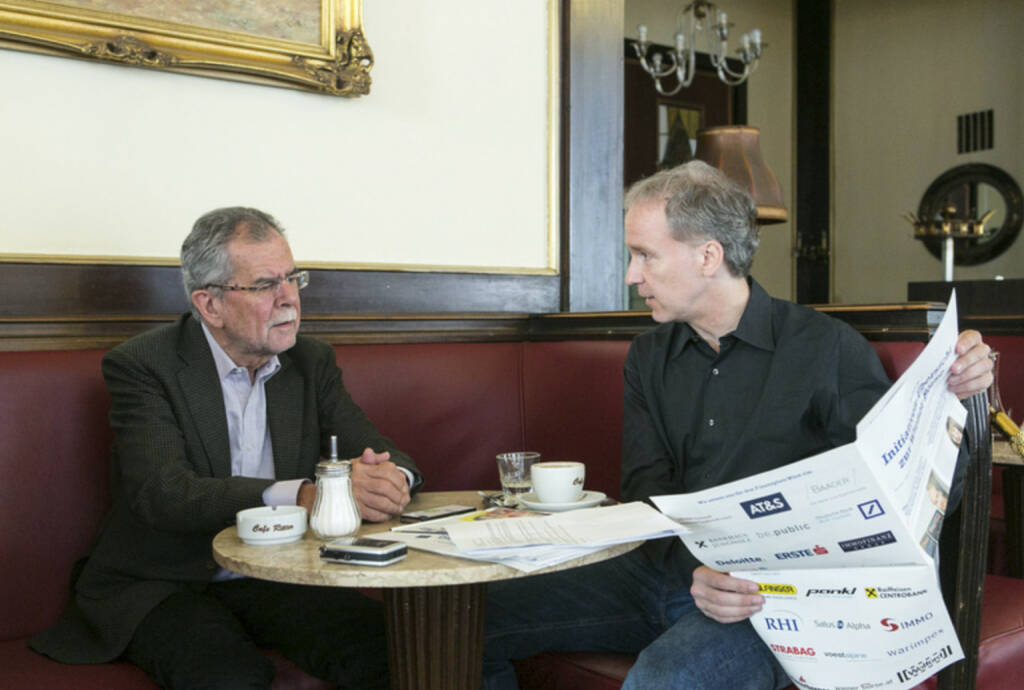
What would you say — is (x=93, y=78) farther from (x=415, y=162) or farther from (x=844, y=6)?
(x=844, y=6)

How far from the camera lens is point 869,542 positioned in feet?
4.60

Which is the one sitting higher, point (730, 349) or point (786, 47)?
point (786, 47)

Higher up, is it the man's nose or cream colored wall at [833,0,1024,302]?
cream colored wall at [833,0,1024,302]

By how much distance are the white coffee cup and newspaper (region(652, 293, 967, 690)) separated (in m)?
0.28

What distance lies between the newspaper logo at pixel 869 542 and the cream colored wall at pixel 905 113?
6.59 m

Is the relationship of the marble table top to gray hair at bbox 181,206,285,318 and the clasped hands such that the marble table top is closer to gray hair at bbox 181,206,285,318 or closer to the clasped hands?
the clasped hands

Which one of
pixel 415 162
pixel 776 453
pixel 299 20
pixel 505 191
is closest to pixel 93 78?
pixel 299 20

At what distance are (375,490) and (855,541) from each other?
84cm

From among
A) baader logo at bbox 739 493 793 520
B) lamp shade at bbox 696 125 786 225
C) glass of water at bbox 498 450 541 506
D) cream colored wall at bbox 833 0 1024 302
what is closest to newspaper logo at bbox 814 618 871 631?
baader logo at bbox 739 493 793 520

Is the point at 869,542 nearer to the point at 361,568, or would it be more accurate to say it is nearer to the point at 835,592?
the point at 835,592

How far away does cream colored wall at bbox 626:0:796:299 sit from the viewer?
25.2 feet

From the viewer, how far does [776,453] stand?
71.7 inches

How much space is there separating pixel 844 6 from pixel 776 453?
723 cm

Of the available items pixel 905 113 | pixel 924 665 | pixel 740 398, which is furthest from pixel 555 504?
pixel 905 113
